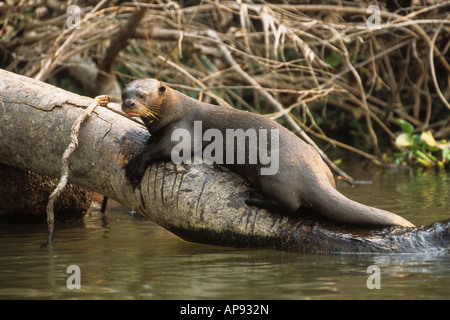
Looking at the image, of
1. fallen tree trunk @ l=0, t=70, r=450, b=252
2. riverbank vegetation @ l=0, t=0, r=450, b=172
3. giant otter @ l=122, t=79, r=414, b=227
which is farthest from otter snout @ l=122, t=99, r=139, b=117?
riverbank vegetation @ l=0, t=0, r=450, b=172

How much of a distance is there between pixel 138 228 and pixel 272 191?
1213mm

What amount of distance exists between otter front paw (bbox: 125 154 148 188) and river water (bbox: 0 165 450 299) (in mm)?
340

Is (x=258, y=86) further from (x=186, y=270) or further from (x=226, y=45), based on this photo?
(x=186, y=270)

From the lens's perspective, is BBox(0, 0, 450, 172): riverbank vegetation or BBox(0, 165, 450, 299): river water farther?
BBox(0, 0, 450, 172): riverbank vegetation

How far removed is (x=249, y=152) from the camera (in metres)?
3.20

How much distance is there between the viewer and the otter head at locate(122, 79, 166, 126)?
324cm

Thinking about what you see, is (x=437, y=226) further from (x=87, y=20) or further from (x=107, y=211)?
(x=87, y=20)

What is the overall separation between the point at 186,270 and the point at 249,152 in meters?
0.72

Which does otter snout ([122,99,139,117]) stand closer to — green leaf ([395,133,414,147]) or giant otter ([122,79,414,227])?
giant otter ([122,79,414,227])
